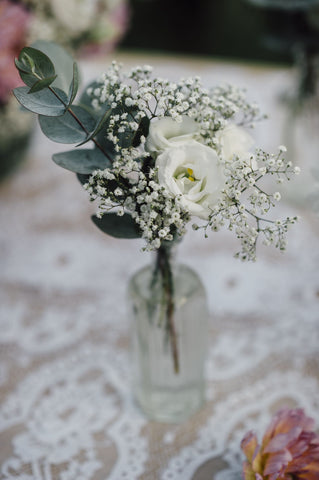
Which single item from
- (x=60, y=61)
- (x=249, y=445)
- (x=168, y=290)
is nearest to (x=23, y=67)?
(x=60, y=61)

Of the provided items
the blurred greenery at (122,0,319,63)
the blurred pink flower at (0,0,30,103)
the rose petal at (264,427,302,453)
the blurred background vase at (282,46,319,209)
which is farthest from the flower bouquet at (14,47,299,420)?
the blurred greenery at (122,0,319,63)

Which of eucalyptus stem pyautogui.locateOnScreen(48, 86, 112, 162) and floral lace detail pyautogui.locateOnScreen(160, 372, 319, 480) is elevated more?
eucalyptus stem pyautogui.locateOnScreen(48, 86, 112, 162)

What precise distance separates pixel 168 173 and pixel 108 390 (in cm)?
46

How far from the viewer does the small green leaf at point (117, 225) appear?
0.64 meters

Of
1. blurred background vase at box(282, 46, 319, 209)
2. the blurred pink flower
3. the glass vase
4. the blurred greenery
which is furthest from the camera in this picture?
the blurred greenery

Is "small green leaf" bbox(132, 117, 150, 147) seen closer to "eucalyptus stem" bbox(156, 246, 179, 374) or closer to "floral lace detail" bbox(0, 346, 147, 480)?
"eucalyptus stem" bbox(156, 246, 179, 374)

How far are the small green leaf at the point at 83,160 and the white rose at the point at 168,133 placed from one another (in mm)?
80

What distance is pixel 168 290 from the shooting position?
729 mm

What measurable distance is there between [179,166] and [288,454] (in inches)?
14.4

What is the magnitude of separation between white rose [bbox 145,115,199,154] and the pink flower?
14.8 inches

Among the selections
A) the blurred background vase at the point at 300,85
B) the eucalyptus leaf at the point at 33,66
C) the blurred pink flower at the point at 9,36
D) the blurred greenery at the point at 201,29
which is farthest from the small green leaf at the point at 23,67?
the blurred greenery at the point at 201,29

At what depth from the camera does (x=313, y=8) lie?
45.6 inches

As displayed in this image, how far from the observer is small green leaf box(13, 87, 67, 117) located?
57cm

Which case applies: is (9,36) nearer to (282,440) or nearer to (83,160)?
(83,160)
